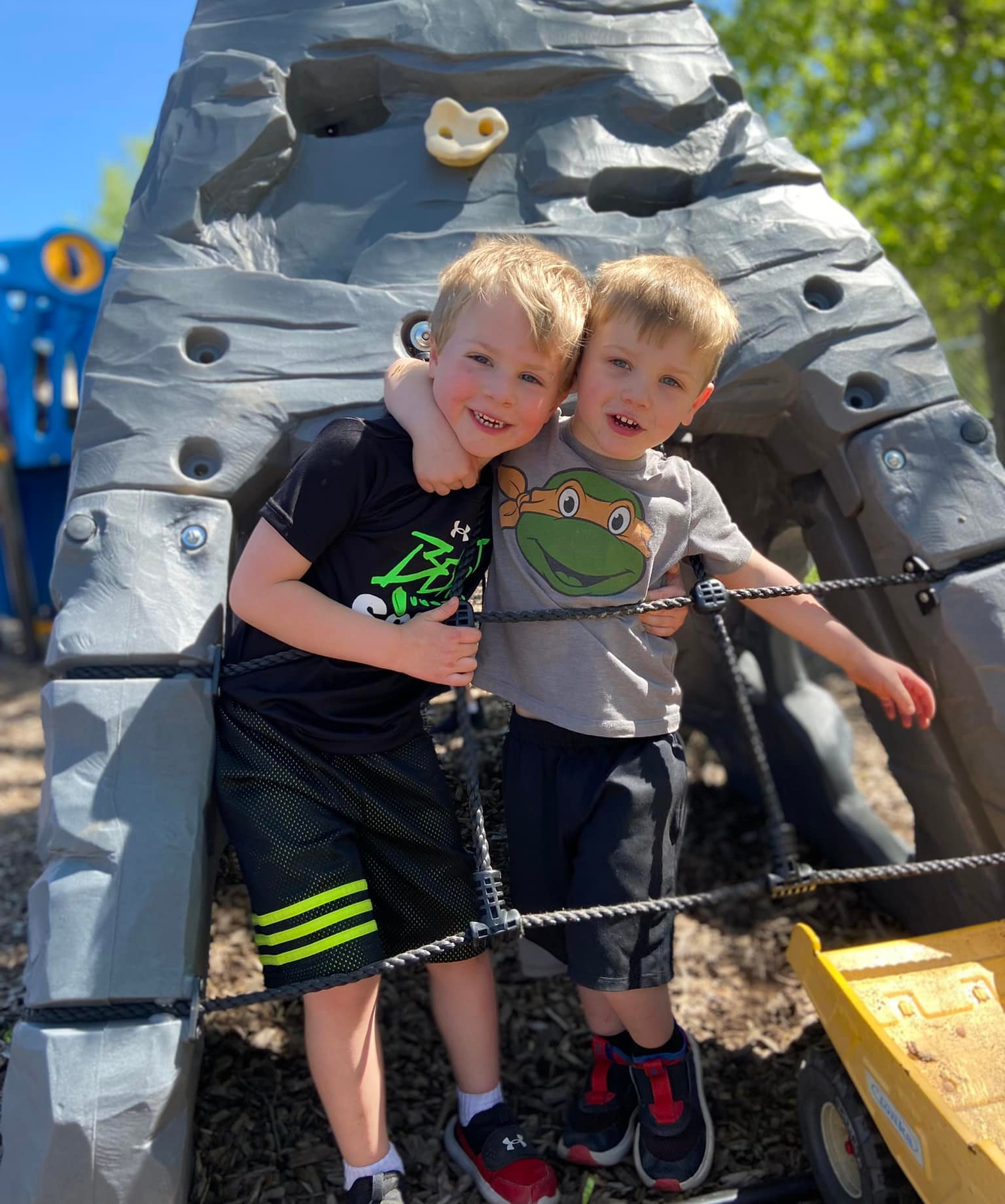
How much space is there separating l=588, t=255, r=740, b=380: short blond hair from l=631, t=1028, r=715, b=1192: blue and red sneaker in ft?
4.18

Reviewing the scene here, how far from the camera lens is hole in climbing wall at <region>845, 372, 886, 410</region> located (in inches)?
91.4

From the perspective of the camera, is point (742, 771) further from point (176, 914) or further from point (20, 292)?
point (20, 292)

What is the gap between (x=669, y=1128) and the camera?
1.95 metres

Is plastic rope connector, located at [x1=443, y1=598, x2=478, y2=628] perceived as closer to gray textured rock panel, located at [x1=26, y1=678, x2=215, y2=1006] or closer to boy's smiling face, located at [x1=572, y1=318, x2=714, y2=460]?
boy's smiling face, located at [x1=572, y1=318, x2=714, y2=460]

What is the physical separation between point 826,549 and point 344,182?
1430 millimetres

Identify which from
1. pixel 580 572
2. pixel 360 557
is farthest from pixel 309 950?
pixel 580 572

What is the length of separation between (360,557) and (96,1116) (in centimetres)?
98

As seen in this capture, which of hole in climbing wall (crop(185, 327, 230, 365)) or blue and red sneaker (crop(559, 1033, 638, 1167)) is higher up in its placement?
hole in climbing wall (crop(185, 327, 230, 365))

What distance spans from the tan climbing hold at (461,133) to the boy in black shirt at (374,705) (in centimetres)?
70

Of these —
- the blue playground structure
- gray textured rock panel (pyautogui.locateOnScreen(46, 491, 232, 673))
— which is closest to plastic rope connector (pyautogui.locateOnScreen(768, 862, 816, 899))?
gray textured rock panel (pyautogui.locateOnScreen(46, 491, 232, 673))

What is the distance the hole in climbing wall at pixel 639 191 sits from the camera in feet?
8.32

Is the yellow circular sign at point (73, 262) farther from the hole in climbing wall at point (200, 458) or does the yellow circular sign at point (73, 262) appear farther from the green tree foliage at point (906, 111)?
the green tree foliage at point (906, 111)

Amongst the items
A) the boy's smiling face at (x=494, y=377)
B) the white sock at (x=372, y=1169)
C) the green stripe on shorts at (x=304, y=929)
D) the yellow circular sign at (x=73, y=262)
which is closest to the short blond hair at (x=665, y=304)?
the boy's smiling face at (x=494, y=377)

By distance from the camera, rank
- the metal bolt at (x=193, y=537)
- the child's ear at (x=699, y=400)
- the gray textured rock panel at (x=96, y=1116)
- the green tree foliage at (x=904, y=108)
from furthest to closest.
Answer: the green tree foliage at (x=904, y=108)
the metal bolt at (x=193, y=537)
the child's ear at (x=699, y=400)
the gray textured rock panel at (x=96, y=1116)
